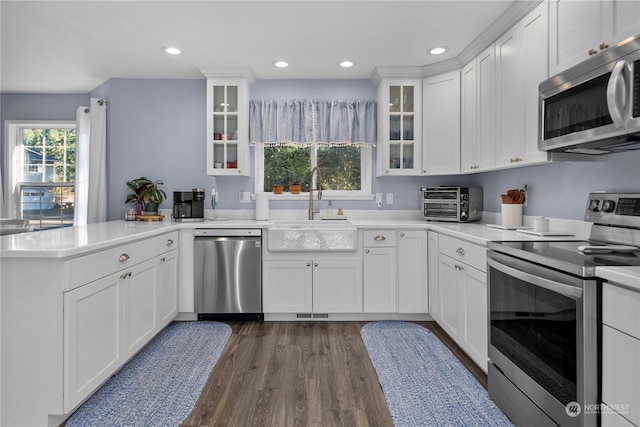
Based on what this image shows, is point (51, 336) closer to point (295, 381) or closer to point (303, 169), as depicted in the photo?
point (295, 381)

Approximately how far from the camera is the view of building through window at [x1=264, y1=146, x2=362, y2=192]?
4.02m

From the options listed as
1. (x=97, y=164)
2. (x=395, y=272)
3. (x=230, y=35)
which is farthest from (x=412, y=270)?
(x=97, y=164)

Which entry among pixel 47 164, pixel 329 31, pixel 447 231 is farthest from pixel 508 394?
pixel 47 164

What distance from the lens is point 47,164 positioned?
4570 mm

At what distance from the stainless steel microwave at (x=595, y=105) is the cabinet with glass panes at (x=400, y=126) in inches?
64.7

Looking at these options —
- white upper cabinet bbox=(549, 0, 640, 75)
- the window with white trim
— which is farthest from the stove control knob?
the window with white trim

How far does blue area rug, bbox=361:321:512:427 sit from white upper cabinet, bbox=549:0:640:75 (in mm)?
1889

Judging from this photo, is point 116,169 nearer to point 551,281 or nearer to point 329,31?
point 329,31

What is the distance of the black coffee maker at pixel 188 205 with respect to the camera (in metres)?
3.59

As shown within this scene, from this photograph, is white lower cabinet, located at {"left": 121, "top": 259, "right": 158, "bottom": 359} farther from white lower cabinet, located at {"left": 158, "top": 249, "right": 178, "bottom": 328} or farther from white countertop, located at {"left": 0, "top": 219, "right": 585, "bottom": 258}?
white countertop, located at {"left": 0, "top": 219, "right": 585, "bottom": 258}

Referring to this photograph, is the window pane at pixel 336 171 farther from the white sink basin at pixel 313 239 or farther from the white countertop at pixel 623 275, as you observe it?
the white countertop at pixel 623 275

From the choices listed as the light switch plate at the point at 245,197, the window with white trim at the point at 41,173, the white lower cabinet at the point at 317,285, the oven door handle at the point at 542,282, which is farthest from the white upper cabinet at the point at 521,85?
the window with white trim at the point at 41,173

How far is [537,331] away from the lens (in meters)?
1.61

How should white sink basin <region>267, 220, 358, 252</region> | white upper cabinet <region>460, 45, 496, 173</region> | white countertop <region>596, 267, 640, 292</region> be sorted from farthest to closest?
Result: white sink basin <region>267, 220, 358, 252</region> → white upper cabinet <region>460, 45, 496, 173</region> → white countertop <region>596, 267, 640, 292</region>
